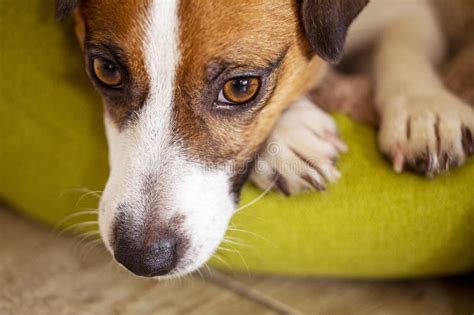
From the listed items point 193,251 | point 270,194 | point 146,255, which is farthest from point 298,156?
point 146,255

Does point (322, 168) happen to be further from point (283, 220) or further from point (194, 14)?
point (194, 14)

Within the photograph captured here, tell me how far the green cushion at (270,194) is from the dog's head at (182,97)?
0.21m

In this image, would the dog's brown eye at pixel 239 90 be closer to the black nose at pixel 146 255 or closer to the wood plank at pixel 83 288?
the black nose at pixel 146 255

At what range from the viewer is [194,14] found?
4.94ft

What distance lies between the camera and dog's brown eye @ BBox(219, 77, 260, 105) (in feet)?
5.16

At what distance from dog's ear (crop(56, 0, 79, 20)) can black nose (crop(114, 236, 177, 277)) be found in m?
0.57

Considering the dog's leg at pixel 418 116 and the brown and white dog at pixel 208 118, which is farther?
the dog's leg at pixel 418 116

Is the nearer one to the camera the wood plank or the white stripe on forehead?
the white stripe on forehead

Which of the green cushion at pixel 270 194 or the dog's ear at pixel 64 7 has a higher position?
the dog's ear at pixel 64 7

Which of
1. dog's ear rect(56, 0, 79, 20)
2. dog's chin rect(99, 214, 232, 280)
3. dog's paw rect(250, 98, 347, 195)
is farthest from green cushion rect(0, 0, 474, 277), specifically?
dog's ear rect(56, 0, 79, 20)

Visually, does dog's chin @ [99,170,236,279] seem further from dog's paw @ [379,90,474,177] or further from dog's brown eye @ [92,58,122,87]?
dog's paw @ [379,90,474,177]

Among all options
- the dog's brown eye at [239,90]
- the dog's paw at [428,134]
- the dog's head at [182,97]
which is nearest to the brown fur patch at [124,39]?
the dog's head at [182,97]

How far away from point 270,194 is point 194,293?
0.38 meters

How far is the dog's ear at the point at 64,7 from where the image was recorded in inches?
65.7
